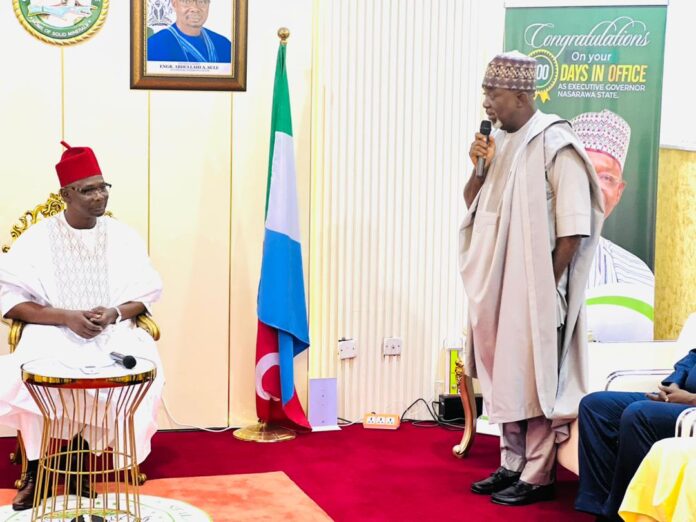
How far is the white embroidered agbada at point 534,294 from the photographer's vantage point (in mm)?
4246

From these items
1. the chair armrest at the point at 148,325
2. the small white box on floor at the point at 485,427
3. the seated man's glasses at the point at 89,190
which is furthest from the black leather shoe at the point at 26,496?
the small white box on floor at the point at 485,427

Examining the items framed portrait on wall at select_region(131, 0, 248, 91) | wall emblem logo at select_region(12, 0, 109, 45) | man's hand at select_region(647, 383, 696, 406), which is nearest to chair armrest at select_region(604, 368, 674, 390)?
man's hand at select_region(647, 383, 696, 406)

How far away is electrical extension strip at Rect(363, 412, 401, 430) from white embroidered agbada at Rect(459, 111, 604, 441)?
1.24m

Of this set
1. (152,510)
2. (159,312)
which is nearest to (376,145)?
(159,312)

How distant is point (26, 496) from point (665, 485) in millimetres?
2410

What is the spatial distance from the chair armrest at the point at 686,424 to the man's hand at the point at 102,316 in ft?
7.48

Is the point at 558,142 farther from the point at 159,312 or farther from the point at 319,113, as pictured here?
the point at 159,312

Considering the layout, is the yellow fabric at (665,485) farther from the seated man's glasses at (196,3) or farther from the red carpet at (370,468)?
the seated man's glasses at (196,3)

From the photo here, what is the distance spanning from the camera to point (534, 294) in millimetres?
4254

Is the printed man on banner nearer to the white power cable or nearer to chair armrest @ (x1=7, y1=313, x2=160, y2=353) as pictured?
the white power cable

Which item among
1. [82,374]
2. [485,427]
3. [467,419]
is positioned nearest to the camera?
[82,374]

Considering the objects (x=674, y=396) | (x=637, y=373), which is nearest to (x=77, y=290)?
(x=637, y=373)

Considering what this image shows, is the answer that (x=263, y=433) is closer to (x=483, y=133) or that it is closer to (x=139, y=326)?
(x=139, y=326)

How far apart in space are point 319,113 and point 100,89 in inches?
43.8
